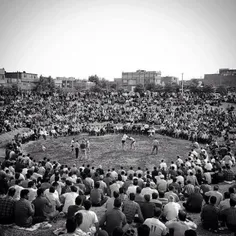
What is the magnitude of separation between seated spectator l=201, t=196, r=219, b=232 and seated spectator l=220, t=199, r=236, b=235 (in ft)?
0.72

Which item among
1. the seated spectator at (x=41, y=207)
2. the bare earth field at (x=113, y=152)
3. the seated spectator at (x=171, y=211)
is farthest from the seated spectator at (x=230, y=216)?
the bare earth field at (x=113, y=152)

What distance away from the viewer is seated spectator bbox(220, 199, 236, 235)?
7105 mm

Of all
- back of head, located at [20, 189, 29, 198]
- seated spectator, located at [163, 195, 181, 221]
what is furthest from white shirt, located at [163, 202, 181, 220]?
back of head, located at [20, 189, 29, 198]

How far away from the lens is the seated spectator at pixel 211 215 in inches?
292

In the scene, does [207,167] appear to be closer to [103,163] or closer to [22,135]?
[103,163]

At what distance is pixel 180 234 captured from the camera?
6184 mm

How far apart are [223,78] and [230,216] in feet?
363

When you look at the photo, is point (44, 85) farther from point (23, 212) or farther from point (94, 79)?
point (23, 212)

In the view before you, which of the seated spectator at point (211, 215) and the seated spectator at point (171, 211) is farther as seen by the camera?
the seated spectator at point (171, 211)

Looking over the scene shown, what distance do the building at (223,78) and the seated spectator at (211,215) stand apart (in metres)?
101

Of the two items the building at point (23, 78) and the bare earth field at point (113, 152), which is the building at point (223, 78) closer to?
the building at point (23, 78)

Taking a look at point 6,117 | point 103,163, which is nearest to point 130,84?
point 6,117

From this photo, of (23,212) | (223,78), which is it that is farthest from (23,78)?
(23,212)

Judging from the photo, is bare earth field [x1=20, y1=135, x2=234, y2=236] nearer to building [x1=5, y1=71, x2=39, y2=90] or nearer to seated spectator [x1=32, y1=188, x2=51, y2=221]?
seated spectator [x1=32, y1=188, x2=51, y2=221]
